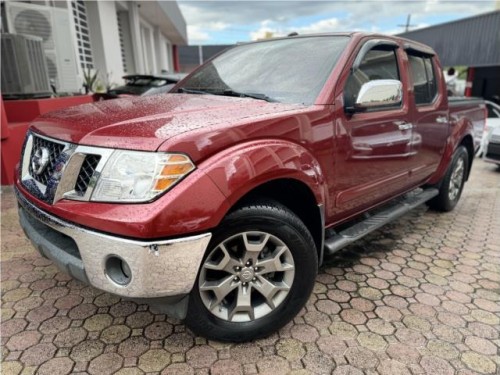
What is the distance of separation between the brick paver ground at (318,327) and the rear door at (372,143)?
2.23ft

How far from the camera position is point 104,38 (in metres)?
10.4

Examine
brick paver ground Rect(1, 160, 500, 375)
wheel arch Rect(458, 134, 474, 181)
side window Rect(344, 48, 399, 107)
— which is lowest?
brick paver ground Rect(1, 160, 500, 375)

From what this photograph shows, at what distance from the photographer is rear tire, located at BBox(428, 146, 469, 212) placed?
4.52 m

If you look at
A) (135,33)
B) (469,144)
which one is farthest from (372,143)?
(135,33)

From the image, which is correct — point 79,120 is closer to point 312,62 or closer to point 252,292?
point 252,292

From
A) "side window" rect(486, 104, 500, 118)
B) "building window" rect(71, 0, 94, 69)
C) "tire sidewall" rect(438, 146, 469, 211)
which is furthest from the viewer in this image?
"building window" rect(71, 0, 94, 69)

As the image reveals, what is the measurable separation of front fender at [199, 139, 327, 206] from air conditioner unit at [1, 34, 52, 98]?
5235mm

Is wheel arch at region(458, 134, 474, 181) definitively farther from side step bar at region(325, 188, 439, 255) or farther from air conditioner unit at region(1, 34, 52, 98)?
air conditioner unit at region(1, 34, 52, 98)

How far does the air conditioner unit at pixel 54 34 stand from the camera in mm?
6918

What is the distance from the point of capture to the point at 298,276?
91.7 inches

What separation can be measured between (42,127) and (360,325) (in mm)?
2365

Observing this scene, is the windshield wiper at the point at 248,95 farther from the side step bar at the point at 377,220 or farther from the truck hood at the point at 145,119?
the side step bar at the point at 377,220

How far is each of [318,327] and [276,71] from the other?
1.86 metres

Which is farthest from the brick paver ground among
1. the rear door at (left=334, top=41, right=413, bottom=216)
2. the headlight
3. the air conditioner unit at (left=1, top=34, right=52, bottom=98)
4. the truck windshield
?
the air conditioner unit at (left=1, top=34, right=52, bottom=98)
